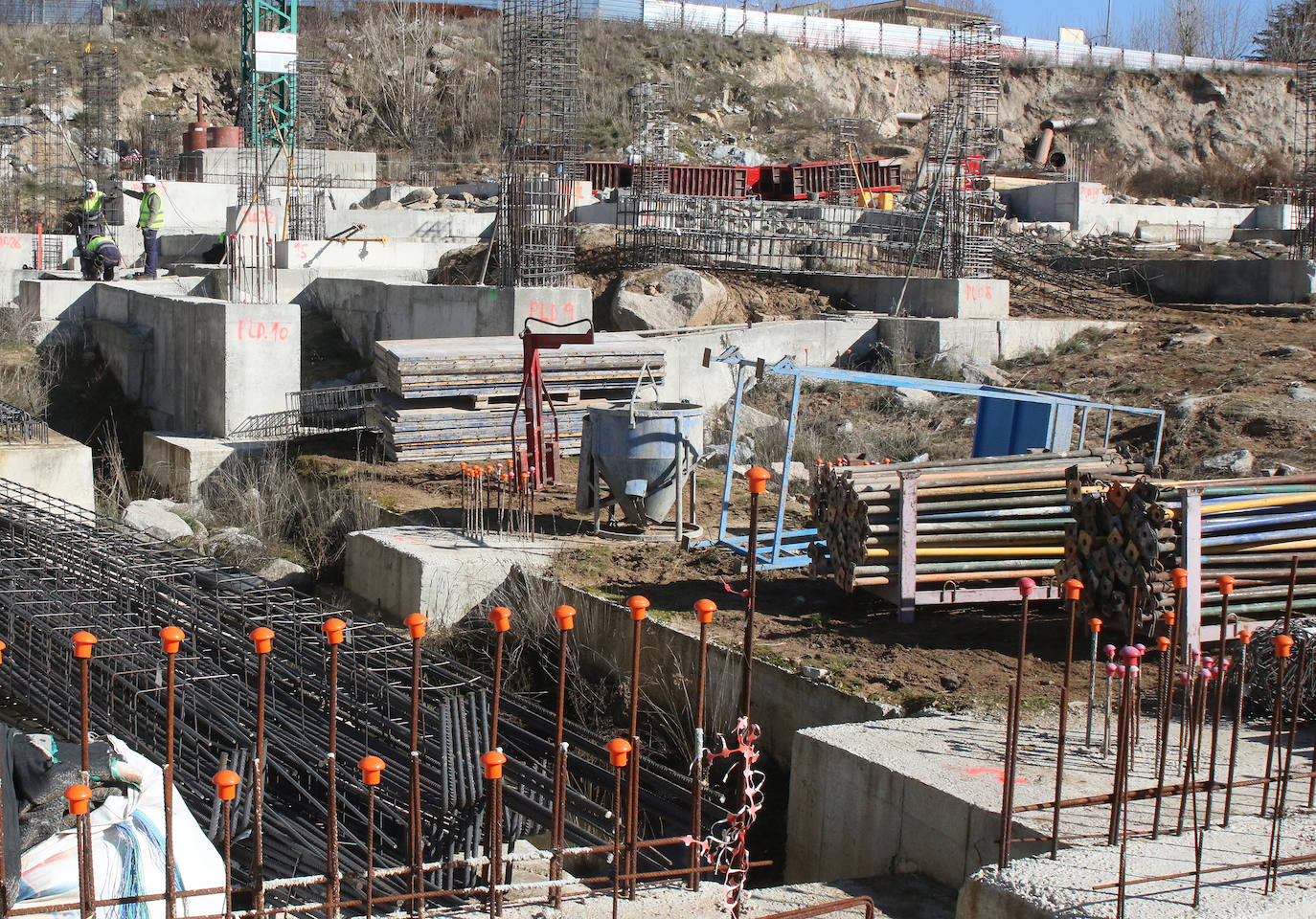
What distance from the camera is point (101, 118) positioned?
3522 centimetres

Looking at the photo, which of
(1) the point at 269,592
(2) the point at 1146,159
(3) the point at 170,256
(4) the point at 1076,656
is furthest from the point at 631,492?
(2) the point at 1146,159

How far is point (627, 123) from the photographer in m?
45.5

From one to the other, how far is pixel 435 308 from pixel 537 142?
11.9 feet

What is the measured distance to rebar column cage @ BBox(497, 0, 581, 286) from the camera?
758 inches

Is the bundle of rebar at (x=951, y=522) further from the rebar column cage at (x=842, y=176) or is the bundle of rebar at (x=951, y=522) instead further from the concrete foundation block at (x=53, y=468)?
the rebar column cage at (x=842, y=176)

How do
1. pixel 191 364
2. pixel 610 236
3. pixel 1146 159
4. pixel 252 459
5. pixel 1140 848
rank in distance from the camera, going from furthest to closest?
pixel 1146 159
pixel 610 236
pixel 191 364
pixel 252 459
pixel 1140 848

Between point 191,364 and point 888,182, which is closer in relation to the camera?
point 191,364

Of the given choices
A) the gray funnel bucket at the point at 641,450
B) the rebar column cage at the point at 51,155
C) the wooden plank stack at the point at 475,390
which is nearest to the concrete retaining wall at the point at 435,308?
the wooden plank stack at the point at 475,390

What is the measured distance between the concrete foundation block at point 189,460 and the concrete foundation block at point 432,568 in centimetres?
396

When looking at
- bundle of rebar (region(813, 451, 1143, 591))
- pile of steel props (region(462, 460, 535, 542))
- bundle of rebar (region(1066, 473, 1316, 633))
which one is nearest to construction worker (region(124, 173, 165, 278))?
pile of steel props (region(462, 460, 535, 542))

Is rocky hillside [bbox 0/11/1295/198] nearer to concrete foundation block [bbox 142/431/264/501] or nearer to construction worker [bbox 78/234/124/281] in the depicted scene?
construction worker [bbox 78/234/124/281]

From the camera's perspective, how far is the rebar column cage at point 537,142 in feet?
63.2

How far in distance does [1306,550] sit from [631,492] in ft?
16.6

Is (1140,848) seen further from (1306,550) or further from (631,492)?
(631,492)
